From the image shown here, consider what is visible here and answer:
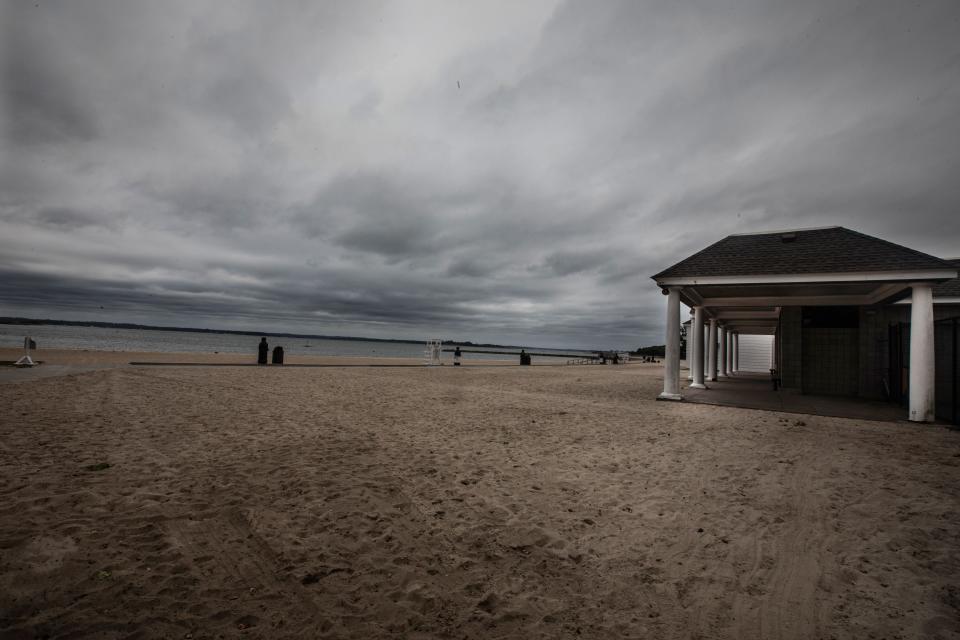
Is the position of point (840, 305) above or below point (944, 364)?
above

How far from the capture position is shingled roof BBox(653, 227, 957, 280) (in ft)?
35.3

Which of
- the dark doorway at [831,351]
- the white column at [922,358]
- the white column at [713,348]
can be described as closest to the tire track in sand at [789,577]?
the white column at [922,358]

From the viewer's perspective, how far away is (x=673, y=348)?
13.4 metres

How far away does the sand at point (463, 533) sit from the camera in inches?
111

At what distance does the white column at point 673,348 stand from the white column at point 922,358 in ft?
17.2

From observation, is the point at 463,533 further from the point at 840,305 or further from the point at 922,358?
the point at 840,305

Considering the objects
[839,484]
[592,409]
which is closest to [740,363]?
[592,409]

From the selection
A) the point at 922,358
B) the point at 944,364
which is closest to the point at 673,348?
the point at 922,358

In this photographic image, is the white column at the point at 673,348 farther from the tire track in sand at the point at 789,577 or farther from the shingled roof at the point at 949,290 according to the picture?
the shingled roof at the point at 949,290

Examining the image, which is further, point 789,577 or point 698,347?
point 698,347

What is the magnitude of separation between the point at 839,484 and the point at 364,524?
5878 mm

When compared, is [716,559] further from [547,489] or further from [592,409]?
[592,409]

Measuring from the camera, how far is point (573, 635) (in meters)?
2.72

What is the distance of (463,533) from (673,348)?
1127 centimetres
